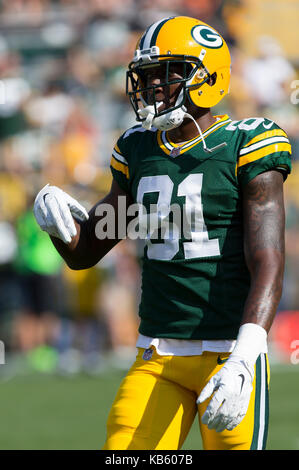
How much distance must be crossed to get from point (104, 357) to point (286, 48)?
3.74 metres

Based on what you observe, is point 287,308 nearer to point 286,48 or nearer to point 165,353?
point 286,48

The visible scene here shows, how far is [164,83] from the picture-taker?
280 cm

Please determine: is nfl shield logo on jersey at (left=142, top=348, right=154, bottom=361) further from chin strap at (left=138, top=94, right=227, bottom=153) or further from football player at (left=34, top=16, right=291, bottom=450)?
chin strap at (left=138, top=94, right=227, bottom=153)

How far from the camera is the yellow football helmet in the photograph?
2.82 metres

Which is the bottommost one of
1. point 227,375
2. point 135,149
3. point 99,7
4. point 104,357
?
point 104,357

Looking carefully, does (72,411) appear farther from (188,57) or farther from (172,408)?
(188,57)

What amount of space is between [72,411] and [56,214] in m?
3.40

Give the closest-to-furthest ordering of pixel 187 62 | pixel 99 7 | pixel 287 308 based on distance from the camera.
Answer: pixel 187 62 → pixel 287 308 → pixel 99 7

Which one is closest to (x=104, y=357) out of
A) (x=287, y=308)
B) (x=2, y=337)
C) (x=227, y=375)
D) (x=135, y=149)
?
(x=2, y=337)

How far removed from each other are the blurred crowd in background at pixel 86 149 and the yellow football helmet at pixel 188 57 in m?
4.64

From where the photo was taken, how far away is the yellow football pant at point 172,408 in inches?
102

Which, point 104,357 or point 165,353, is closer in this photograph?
point 165,353

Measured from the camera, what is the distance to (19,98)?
30.0ft

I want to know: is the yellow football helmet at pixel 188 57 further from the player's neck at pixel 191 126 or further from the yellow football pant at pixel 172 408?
the yellow football pant at pixel 172 408
